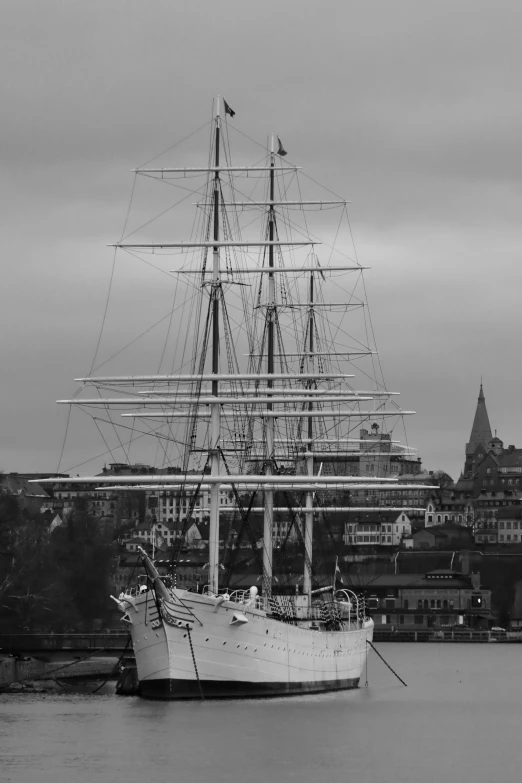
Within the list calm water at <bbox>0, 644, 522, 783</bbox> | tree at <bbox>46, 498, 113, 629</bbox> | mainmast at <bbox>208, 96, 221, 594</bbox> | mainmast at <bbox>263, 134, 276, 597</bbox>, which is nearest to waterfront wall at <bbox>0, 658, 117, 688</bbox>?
calm water at <bbox>0, 644, 522, 783</bbox>

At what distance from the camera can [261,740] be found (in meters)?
63.1

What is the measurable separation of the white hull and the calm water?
96 cm

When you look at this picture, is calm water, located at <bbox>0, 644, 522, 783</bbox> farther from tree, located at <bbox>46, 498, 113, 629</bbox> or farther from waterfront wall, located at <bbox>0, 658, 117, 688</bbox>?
tree, located at <bbox>46, 498, 113, 629</bbox>

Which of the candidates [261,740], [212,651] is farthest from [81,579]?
[261,740]

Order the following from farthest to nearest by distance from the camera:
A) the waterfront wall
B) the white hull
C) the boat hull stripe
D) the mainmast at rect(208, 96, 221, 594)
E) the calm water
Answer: the waterfront wall, the mainmast at rect(208, 96, 221, 594), the boat hull stripe, the white hull, the calm water

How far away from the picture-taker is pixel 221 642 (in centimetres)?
7331

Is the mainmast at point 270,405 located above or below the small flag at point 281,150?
below

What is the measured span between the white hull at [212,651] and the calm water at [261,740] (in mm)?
956

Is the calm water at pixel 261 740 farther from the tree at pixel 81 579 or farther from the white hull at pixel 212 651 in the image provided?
the tree at pixel 81 579

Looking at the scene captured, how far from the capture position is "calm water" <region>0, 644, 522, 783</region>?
2249 inches

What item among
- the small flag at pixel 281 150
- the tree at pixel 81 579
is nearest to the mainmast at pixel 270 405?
the small flag at pixel 281 150

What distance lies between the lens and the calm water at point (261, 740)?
187ft

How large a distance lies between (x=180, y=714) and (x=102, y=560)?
58.0 meters

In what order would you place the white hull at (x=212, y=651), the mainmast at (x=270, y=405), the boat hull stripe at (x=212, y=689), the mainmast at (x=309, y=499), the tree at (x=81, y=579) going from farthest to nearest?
the tree at (x=81, y=579), the mainmast at (x=309, y=499), the mainmast at (x=270, y=405), the boat hull stripe at (x=212, y=689), the white hull at (x=212, y=651)
